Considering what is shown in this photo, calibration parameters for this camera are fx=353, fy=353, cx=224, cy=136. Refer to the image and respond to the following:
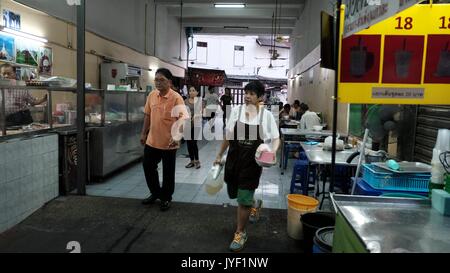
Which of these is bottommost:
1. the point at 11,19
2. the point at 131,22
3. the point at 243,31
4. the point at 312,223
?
the point at 312,223

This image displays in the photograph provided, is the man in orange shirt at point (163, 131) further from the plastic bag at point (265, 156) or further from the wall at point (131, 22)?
the wall at point (131, 22)

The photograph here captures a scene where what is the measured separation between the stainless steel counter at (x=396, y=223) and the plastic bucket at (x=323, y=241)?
1.41 ft

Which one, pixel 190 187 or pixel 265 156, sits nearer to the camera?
pixel 265 156

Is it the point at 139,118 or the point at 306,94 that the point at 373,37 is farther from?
the point at 306,94

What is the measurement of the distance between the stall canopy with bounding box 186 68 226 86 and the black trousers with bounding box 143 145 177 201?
41.0ft

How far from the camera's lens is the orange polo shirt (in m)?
4.04

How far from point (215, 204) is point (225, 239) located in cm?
107

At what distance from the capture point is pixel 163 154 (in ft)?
13.4

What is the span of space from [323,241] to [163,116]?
2311 mm

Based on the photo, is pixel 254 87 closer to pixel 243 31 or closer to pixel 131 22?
pixel 131 22

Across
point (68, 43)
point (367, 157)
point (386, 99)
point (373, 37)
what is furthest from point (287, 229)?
point (68, 43)

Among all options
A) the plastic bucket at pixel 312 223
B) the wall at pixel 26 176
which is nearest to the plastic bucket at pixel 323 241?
the plastic bucket at pixel 312 223

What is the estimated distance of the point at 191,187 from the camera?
17.3ft

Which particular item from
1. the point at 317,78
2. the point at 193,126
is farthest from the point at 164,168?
the point at 317,78
